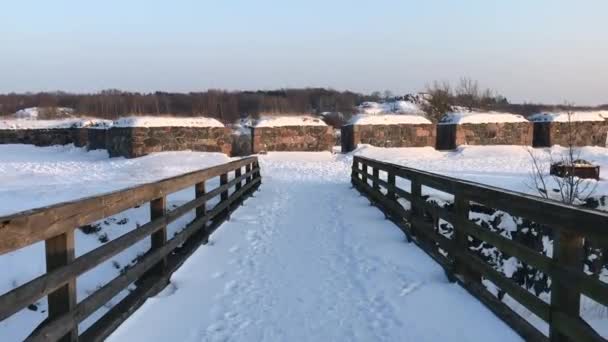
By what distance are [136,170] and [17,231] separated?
51.8 feet

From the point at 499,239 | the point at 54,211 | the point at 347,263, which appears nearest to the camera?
the point at 54,211

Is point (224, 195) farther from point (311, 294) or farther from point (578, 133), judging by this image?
point (578, 133)

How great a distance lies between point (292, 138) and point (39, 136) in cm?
1569

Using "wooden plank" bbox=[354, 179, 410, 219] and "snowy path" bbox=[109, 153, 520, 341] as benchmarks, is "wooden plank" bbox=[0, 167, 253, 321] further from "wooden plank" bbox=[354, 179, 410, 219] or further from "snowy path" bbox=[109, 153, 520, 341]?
"wooden plank" bbox=[354, 179, 410, 219]

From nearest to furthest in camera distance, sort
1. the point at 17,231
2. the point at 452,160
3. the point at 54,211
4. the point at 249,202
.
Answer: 1. the point at 17,231
2. the point at 54,211
3. the point at 249,202
4. the point at 452,160

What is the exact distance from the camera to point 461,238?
14.9 feet

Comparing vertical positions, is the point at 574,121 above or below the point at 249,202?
above

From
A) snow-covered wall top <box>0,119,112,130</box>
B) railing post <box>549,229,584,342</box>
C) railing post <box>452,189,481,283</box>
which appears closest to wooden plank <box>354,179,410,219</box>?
railing post <box>452,189,481,283</box>

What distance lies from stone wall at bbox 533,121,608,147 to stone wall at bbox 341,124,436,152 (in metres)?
5.07

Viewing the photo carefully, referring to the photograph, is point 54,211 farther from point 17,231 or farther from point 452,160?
point 452,160

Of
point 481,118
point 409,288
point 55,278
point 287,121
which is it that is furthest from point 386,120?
point 55,278


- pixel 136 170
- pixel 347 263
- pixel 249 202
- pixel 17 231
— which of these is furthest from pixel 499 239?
pixel 136 170

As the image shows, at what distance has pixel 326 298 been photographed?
4277 mm

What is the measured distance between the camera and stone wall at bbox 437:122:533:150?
23.2 m
